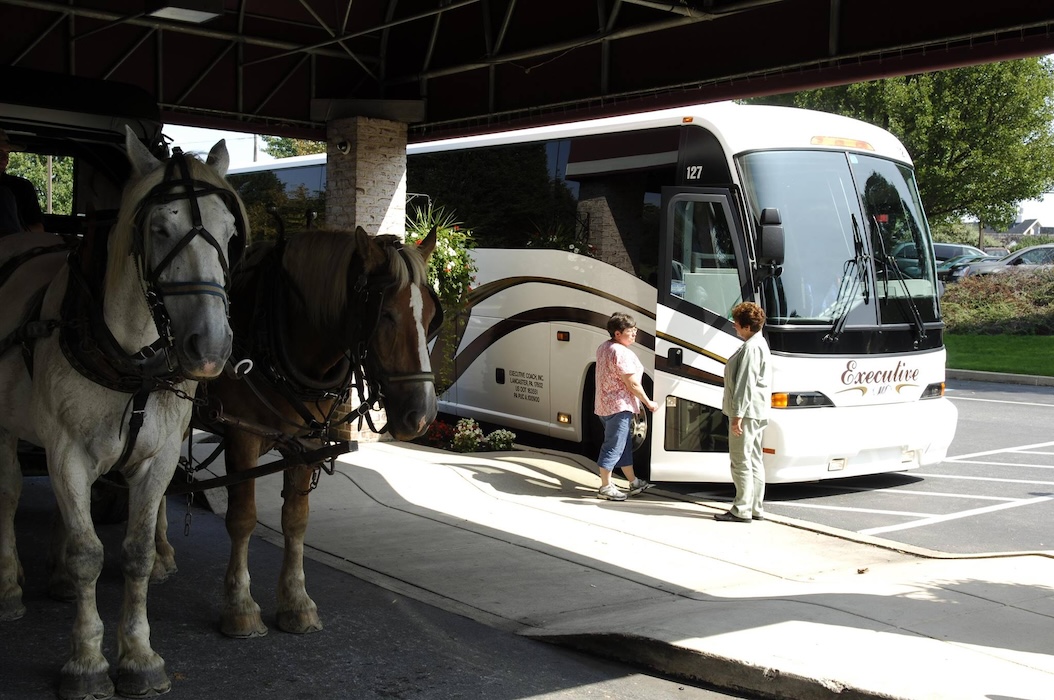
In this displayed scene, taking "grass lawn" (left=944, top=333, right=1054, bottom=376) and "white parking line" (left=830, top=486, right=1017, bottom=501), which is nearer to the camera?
"white parking line" (left=830, top=486, right=1017, bottom=501)

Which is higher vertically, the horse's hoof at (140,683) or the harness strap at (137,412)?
the harness strap at (137,412)

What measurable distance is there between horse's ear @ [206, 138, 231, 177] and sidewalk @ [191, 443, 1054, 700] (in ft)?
10.6

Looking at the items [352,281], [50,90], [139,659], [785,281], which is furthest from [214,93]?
[139,659]

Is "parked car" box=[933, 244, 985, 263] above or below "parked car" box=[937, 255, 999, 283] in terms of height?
above

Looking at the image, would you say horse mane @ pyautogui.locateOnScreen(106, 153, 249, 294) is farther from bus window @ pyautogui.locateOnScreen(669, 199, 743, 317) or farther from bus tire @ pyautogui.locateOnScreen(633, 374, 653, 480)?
bus tire @ pyautogui.locateOnScreen(633, 374, 653, 480)

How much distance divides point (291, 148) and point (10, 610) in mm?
43929

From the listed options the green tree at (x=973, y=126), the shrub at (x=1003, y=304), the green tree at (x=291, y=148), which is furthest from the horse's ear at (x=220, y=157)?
the green tree at (x=291, y=148)

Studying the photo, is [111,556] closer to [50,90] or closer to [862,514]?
[50,90]

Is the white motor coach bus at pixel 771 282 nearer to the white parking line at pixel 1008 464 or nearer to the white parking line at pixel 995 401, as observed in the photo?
the white parking line at pixel 1008 464

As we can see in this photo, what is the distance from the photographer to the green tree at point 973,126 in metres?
28.0

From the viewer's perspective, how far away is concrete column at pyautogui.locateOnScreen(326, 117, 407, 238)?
499 inches

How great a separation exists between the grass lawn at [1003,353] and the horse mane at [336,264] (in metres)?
20.7

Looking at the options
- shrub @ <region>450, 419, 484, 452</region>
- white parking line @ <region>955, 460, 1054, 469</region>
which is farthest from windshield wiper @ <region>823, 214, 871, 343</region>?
shrub @ <region>450, 419, 484, 452</region>

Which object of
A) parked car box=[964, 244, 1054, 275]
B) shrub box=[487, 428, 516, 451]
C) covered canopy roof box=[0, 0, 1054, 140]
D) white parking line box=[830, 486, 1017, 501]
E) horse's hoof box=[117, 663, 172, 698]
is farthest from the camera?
parked car box=[964, 244, 1054, 275]
